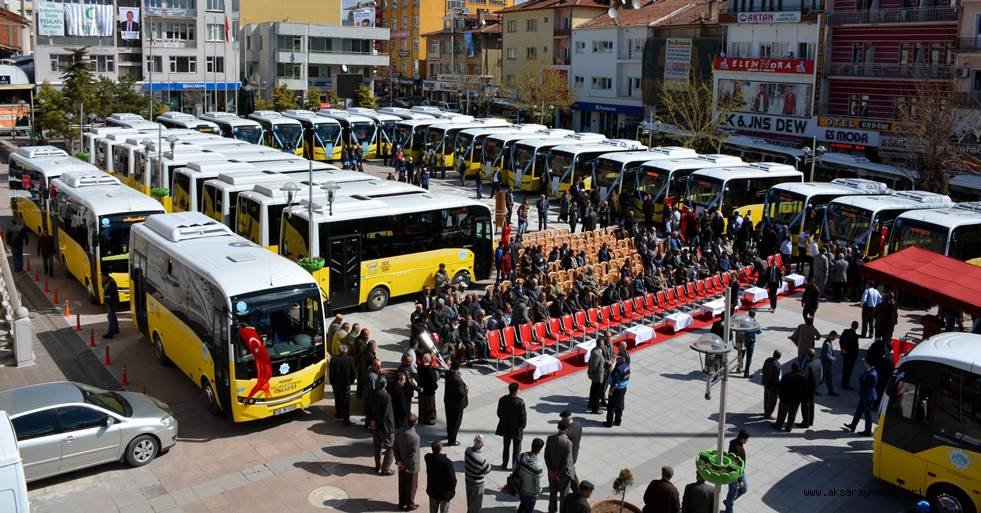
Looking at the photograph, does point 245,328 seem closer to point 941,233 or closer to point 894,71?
point 941,233

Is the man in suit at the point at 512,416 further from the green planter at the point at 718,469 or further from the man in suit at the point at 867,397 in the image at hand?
the man in suit at the point at 867,397

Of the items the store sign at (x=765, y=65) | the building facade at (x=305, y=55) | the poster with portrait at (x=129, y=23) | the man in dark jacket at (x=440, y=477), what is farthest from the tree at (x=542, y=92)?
the man in dark jacket at (x=440, y=477)

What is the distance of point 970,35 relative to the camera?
136 feet

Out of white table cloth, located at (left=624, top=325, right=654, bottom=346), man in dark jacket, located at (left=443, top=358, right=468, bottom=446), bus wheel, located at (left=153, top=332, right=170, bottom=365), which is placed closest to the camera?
man in dark jacket, located at (left=443, top=358, right=468, bottom=446)

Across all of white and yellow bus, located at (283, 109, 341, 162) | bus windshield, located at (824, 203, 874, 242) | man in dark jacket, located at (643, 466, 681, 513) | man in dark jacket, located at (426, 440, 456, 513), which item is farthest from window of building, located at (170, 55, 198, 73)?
man in dark jacket, located at (643, 466, 681, 513)

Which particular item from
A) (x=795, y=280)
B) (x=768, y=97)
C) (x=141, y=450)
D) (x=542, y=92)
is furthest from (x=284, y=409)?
(x=542, y=92)

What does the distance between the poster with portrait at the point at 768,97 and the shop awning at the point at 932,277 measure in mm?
32590

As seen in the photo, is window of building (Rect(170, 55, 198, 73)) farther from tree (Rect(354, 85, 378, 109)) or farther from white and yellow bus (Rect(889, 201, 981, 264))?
white and yellow bus (Rect(889, 201, 981, 264))

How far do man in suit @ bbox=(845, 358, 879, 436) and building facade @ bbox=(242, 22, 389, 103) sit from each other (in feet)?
237

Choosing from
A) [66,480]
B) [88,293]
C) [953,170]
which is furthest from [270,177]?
[953,170]

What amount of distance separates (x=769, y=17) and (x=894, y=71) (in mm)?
9145

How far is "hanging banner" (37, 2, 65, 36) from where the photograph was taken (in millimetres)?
70562

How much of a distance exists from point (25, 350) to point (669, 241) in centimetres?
1758

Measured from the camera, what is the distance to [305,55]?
8288 cm
